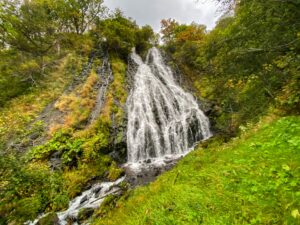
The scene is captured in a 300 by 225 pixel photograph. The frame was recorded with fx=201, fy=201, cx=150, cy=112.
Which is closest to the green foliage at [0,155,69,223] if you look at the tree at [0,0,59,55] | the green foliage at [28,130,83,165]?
the green foliage at [28,130,83,165]

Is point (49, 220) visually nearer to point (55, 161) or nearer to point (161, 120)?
point (55, 161)

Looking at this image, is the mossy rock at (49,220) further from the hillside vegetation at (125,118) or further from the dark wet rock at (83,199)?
the dark wet rock at (83,199)

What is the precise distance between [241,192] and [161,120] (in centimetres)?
1047

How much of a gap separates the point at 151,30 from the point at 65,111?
1573 centimetres

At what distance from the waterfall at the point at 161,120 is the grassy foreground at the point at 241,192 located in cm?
708

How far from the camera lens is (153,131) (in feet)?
41.5

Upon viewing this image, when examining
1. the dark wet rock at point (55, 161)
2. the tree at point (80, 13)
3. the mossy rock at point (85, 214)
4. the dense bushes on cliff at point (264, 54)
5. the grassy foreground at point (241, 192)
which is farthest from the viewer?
the tree at point (80, 13)

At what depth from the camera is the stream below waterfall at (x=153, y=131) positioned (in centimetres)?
844

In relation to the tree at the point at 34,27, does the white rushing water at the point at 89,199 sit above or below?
below

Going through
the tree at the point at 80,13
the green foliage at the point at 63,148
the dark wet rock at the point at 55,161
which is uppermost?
the tree at the point at 80,13

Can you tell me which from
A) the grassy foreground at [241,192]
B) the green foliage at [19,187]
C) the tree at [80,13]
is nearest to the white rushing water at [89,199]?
the green foliage at [19,187]

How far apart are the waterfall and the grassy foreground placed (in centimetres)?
708

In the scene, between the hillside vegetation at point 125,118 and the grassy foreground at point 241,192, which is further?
the hillside vegetation at point 125,118

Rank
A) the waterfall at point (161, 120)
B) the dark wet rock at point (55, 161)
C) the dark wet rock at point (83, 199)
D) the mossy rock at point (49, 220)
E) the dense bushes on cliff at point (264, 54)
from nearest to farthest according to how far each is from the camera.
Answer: the dense bushes on cliff at point (264, 54)
the mossy rock at point (49, 220)
the dark wet rock at point (83, 199)
the dark wet rock at point (55, 161)
the waterfall at point (161, 120)
